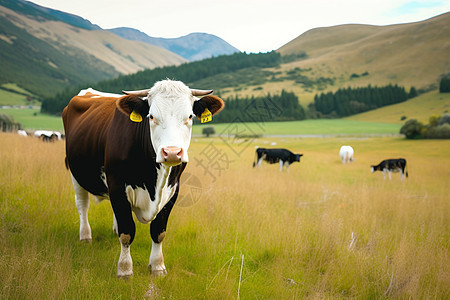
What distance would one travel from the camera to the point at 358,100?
3556 inches

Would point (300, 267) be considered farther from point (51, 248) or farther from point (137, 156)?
point (51, 248)

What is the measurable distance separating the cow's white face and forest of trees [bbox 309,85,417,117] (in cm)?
9318

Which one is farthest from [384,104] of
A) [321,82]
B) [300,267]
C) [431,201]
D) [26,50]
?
[26,50]

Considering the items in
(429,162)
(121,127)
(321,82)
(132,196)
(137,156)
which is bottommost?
(429,162)

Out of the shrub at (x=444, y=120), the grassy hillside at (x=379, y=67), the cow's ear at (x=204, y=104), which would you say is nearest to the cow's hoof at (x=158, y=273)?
the cow's ear at (x=204, y=104)

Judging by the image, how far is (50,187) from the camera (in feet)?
18.9

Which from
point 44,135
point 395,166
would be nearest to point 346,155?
point 395,166

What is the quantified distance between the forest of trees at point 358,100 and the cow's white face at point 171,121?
93.2m

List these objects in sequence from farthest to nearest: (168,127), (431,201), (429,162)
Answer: (429,162) < (431,201) < (168,127)

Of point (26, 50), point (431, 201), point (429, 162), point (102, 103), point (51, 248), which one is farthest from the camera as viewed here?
point (26, 50)

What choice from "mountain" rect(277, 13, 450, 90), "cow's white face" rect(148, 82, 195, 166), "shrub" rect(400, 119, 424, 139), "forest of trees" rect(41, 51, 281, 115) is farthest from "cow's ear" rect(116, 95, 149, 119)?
"mountain" rect(277, 13, 450, 90)

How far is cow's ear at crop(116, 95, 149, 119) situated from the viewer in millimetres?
3099

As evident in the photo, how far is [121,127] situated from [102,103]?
4.07ft

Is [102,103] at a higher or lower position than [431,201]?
higher
